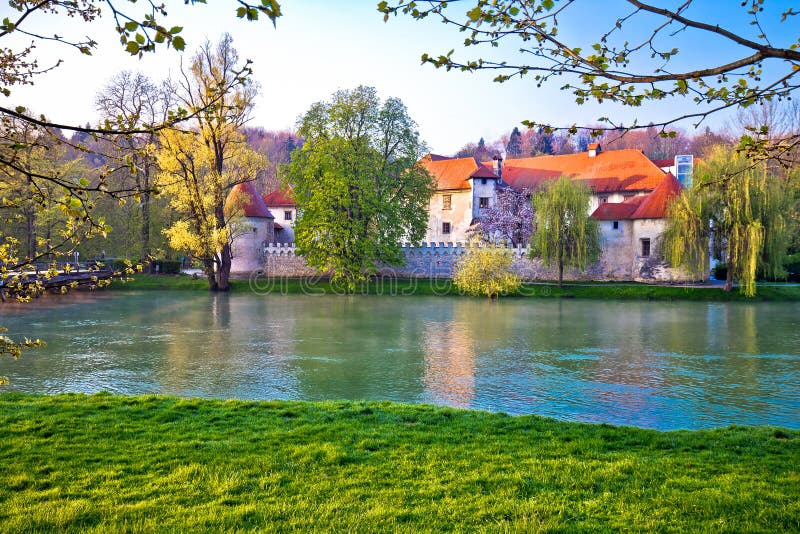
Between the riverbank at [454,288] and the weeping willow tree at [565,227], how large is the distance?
182 centimetres

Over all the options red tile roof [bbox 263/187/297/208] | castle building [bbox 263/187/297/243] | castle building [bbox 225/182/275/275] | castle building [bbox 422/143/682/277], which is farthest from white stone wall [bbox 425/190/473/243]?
castle building [bbox 225/182/275/275]

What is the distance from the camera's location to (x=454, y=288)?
35.4m

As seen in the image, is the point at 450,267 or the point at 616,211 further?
the point at 450,267

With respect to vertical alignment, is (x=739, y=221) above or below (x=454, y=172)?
below

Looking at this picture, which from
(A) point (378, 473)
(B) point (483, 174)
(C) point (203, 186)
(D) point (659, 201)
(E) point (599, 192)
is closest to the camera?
(A) point (378, 473)

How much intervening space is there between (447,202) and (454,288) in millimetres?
14954

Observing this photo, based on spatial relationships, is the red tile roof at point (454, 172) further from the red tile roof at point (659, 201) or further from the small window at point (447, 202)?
the red tile roof at point (659, 201)

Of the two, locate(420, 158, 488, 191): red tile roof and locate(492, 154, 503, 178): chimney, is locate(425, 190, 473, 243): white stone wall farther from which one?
locate(492, 154, 503, 178): chimney

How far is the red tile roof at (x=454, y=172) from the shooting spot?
47.6m

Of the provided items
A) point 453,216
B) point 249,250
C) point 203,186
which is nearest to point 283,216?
point 249,250

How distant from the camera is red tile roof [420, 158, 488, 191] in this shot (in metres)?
47.6

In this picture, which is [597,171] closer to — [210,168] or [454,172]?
[454,172]

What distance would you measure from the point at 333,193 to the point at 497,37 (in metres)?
28.9

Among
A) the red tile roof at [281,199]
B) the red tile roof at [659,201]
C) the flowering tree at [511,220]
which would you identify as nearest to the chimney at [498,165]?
the flowering tree at [511,220]
